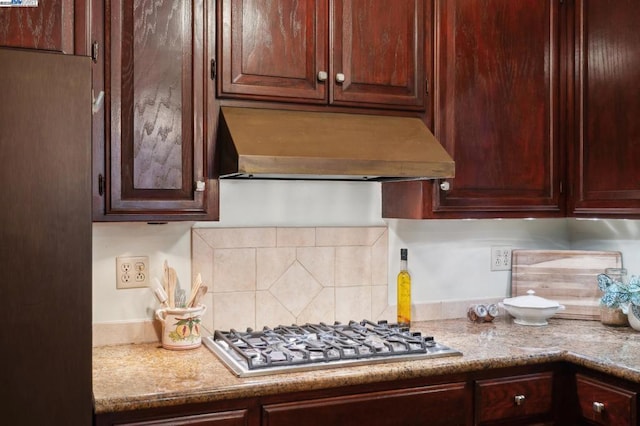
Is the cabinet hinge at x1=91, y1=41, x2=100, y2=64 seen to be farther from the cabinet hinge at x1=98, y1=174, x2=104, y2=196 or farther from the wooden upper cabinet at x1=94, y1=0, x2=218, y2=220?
the cabinet hinge at x1=98, y1=174, x2=104, y2=196

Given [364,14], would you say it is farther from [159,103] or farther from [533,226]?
[533,226]

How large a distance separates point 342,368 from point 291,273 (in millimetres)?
634

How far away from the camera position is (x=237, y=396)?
71.2 inches

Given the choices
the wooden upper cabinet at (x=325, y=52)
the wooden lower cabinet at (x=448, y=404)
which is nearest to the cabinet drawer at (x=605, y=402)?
the wooden lower cabinet at (x=448, y=404)

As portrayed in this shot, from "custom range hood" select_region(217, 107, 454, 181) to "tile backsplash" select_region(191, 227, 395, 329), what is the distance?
1.24 ft

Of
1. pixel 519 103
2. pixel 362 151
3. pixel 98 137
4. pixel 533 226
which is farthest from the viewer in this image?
pixel 533 226

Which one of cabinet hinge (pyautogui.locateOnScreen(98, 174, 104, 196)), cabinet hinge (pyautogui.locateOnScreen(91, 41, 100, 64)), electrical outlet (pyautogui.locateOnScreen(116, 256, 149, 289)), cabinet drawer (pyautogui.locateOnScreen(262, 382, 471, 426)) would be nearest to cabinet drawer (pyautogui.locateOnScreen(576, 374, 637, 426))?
cabinet drawer (pyautogui.locateOnScreen(262, 382, 471, 426))

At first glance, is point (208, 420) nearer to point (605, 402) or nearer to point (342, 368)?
point (342, 368)

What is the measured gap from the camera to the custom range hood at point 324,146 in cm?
201

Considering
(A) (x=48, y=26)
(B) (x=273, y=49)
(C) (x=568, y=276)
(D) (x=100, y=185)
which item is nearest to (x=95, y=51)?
(A) (x=48, y=26)

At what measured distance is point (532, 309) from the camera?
8.60ft

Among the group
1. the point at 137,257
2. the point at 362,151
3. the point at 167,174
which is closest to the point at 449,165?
the point at 362,151

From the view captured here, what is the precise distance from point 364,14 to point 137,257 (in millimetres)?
1167

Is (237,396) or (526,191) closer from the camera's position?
(237,396)
